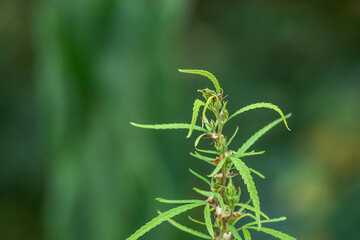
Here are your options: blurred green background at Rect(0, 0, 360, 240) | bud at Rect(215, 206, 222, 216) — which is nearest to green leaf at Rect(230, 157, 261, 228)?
bud at Rect(215, 206, 222, 216)

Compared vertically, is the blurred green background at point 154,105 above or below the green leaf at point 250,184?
below

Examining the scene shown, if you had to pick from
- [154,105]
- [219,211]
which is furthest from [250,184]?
[154,105]

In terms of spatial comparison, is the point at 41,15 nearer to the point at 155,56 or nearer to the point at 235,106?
the point at 155,56

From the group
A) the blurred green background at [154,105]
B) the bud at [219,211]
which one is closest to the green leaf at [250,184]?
the bud at [219,211]

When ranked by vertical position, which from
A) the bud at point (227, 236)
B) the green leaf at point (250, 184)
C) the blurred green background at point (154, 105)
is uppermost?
the green leaf at point (250, 184)

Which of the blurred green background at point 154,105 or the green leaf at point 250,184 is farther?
the blurred green background at point 154,105

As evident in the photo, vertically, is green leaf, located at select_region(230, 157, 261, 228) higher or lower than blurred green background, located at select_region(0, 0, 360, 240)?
higher

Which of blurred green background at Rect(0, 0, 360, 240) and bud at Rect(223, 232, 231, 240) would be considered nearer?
bud at Rect(223, 232, 231, 240)

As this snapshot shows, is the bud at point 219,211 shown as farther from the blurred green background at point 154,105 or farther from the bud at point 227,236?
the blurred green background at point 154,105

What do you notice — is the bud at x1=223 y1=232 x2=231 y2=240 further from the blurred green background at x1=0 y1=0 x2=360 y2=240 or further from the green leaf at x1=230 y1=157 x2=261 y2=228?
the blurred green background at x1=0 y1=0 x2=360 y2=240
